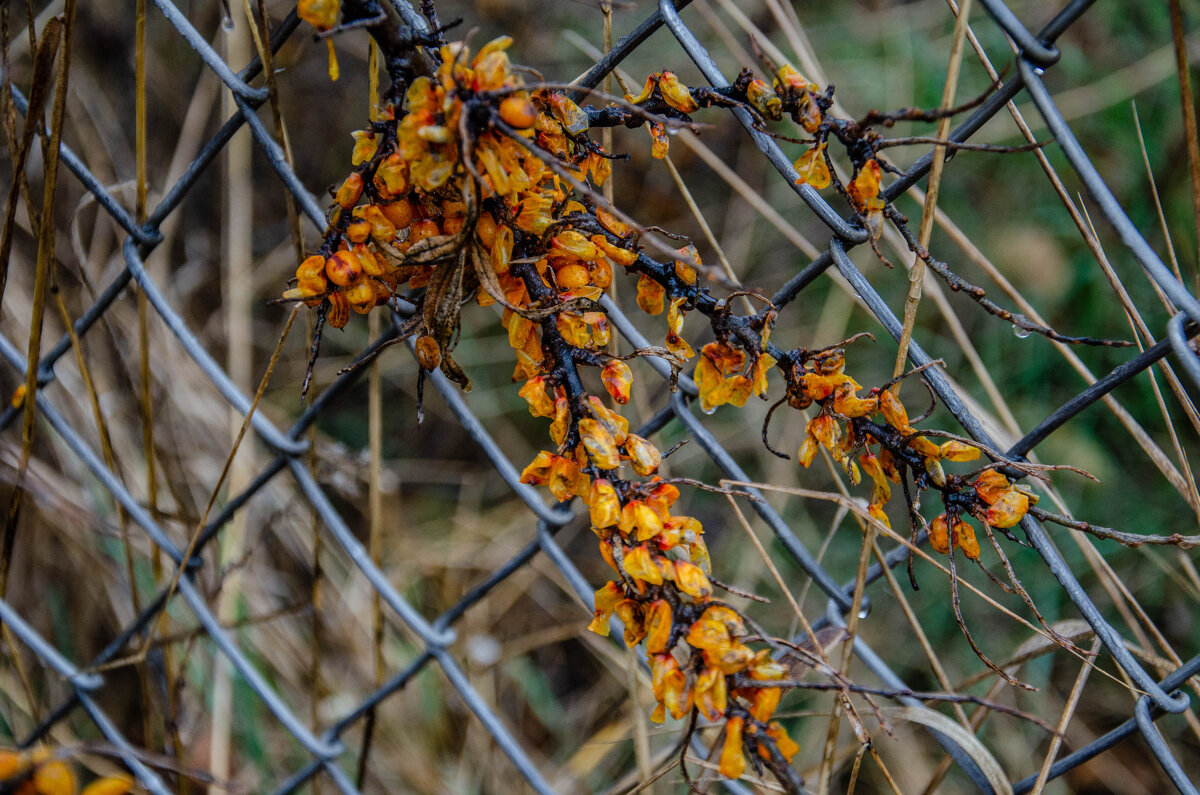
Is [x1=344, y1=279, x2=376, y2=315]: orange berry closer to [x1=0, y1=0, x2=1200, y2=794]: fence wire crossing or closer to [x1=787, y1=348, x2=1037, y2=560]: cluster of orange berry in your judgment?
[x1=0, y1=0, x2=1200, y2=794]: fence wire crossing

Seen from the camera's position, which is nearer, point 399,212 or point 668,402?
point 399,212

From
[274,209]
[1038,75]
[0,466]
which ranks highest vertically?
[274,209]

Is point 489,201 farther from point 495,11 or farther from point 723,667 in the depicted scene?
point 495,11

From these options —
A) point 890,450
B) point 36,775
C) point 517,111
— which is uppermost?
point 517,111

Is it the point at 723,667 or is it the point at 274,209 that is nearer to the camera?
the point at 723,667

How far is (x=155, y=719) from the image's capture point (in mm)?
1120

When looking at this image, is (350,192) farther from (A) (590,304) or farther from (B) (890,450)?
(B) (890,450)

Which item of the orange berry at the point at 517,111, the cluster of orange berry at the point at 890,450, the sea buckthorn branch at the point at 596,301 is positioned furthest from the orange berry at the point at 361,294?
the cluster of orange berry at the point at 890,450

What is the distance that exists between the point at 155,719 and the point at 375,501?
724 mm

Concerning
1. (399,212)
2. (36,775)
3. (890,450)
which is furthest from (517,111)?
(36,775)

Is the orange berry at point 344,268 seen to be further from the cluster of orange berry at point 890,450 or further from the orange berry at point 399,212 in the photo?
the cluster of orange berry at point 890,450

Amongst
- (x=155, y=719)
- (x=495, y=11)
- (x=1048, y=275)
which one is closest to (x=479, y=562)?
(x=155, y=719)

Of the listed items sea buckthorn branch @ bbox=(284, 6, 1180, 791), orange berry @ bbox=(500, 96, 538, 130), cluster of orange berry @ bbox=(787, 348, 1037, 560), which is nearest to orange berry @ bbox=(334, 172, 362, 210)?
sea buckthorn branch @ bbox=(284, 6, 1180, 791)

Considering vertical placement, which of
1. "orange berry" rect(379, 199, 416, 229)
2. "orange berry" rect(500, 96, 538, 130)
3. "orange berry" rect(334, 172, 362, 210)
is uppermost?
"orange berry" rect(334, 172, 362, 210)
